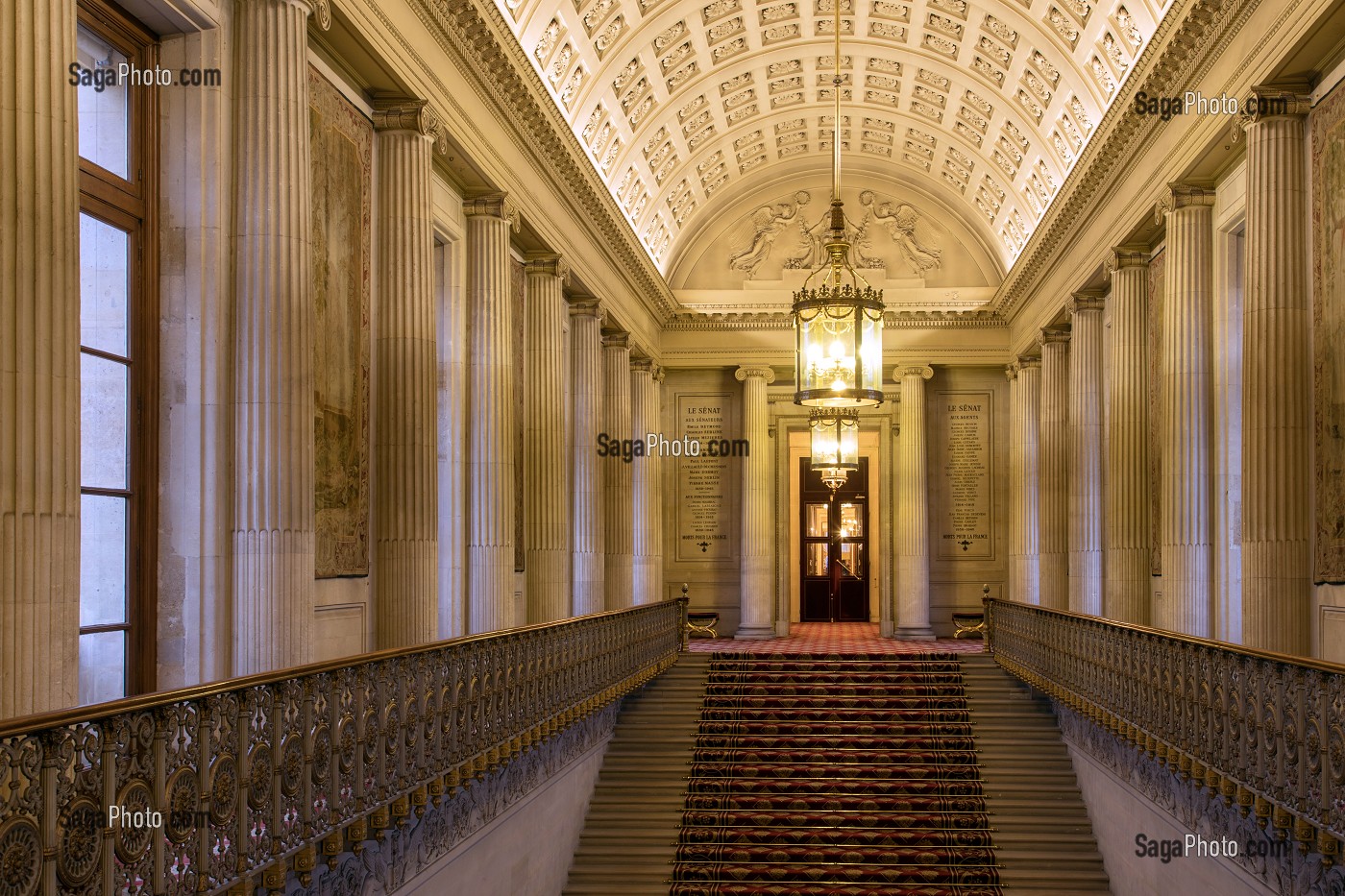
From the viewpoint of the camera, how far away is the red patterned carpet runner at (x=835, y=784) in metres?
12.9

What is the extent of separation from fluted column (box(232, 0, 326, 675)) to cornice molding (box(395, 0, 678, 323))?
3006 mm

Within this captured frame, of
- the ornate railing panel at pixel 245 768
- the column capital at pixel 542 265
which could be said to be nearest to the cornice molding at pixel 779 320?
the column capital at pixel 542 265

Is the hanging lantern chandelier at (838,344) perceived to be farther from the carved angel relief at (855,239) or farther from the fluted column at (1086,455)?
the carved angel relief at (855,239)

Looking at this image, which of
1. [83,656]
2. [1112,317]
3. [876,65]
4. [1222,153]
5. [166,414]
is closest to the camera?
[83,656]

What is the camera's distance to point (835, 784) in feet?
48.2

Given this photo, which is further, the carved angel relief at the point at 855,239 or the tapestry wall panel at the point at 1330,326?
the carved angel relief at the point at 855,239

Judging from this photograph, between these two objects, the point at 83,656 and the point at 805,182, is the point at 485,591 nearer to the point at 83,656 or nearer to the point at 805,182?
the point at 83,656

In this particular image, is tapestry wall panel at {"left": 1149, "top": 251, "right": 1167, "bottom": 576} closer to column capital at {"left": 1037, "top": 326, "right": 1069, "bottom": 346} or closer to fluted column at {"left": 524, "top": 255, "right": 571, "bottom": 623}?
column capital at {"left": 1037, "top": 326, "right": 1069, "bottom": 346}

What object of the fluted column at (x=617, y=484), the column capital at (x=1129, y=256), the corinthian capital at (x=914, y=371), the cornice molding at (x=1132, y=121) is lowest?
the fluted column at (x=617, y=484)

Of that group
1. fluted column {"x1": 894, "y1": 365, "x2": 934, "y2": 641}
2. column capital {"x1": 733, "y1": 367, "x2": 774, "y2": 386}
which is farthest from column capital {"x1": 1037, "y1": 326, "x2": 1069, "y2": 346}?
column capital {"x1": 733, "y1": 367, "x2": 774, "y2": 386}

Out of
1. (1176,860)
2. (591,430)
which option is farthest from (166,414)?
(591,430)

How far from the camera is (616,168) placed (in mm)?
20312

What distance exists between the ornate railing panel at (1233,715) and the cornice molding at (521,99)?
8491 mm

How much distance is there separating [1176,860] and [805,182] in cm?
1870
